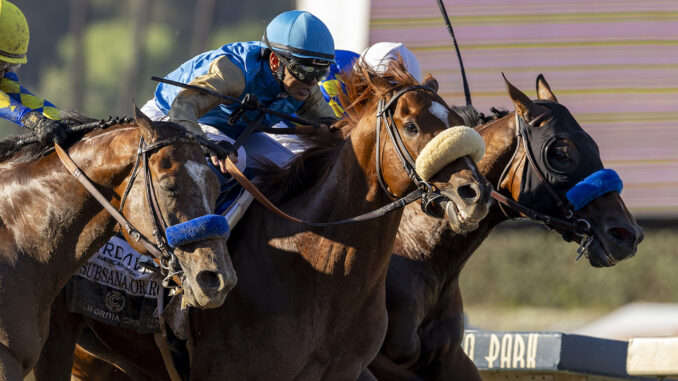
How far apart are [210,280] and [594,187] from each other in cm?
199

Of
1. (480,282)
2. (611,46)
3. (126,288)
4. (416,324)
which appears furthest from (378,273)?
(480,282)

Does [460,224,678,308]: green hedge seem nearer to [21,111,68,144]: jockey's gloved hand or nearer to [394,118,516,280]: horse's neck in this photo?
[394,118,516,280]: horse's neck

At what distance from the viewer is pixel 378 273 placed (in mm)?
4605

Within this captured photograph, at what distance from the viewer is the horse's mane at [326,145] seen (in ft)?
15.4

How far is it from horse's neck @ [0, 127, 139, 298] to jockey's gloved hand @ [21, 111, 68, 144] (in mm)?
125

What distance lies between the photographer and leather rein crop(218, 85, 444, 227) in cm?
429

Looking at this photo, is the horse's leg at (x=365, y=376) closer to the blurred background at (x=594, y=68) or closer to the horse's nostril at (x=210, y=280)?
the horse's nostril at (x=210, y=280)

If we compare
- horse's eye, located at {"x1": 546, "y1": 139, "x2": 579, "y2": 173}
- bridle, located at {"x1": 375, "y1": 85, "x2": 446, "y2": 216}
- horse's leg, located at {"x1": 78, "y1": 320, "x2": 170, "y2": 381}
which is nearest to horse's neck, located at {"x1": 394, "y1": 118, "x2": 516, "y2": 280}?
horse's eye, located at {"x1": 546, "y1": 139, "x2": 579, "y2": 173}

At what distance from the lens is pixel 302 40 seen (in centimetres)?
489

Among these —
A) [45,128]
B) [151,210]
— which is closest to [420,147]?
[151,210]

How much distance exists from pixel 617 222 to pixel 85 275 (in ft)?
7.74

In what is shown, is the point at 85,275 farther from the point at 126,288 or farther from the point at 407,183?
the point at 407,183

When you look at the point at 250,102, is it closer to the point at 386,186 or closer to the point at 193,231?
the point at 386,186

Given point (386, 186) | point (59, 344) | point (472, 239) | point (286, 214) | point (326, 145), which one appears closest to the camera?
point (386, 186)
